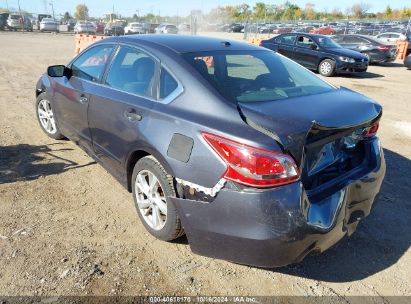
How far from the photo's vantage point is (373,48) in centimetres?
1731

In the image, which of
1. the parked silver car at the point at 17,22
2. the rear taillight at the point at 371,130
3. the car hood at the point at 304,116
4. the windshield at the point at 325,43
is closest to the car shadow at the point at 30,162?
the car hood at the point at 304,116

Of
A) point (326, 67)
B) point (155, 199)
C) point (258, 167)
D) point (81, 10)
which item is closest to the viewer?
point (258, 167)

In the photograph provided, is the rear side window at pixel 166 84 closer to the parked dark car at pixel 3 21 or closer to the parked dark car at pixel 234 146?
the parked dark car at pixel 234 146

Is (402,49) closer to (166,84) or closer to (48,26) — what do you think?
(166,84)

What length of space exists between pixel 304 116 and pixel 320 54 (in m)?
12.2

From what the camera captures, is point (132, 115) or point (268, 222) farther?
point (132, 115)

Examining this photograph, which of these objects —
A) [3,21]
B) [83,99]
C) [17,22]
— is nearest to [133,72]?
[83,99]

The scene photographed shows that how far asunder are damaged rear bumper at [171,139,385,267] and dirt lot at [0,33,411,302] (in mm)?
331

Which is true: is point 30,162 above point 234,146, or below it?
below

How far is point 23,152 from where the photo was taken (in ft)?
15.8

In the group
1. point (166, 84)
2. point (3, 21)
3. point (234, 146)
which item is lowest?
point (3, 21)

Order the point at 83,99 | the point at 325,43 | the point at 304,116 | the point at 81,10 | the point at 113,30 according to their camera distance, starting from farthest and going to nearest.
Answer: the point at 81,10 < the point at 113,30 < the point at 325,43 < the point at 83,99 < the point at 304,116

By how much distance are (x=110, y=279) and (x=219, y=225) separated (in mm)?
932

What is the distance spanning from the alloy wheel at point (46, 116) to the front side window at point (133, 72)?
6.30ft
